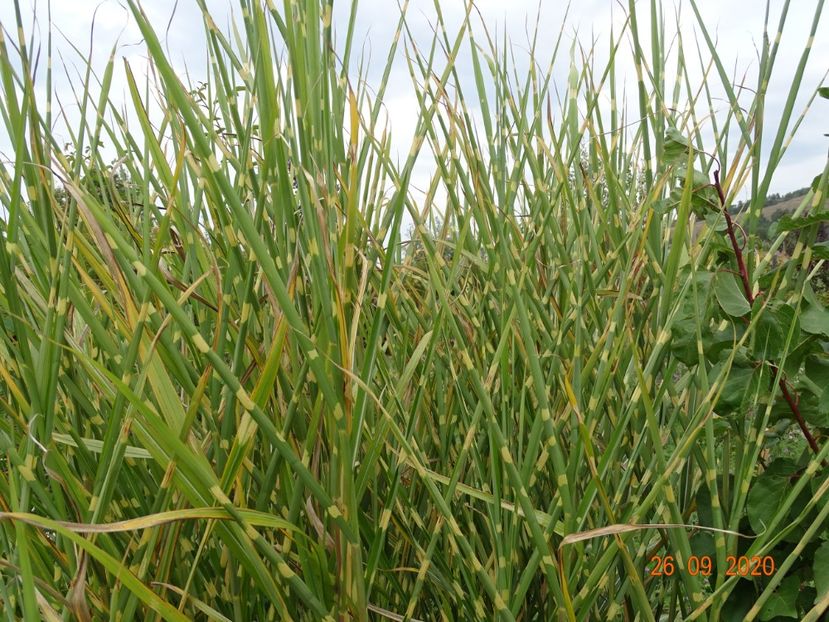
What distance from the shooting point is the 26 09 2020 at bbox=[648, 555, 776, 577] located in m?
0.83

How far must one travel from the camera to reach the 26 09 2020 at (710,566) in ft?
2.73

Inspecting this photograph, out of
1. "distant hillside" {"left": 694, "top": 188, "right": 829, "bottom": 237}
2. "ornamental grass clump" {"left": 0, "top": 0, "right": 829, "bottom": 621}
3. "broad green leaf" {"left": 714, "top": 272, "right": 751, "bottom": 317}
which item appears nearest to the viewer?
"ornamental grass clump" {"left": 0, "top": 0, "right": 829, "bottom": 621}

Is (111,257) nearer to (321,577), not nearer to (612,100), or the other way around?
(321,577)

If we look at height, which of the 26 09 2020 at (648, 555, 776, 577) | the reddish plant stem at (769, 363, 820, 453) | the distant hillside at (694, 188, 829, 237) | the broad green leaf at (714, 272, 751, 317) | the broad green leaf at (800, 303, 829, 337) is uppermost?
the distant hillside at (694, 188, 829, 237)

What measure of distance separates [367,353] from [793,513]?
670 mm

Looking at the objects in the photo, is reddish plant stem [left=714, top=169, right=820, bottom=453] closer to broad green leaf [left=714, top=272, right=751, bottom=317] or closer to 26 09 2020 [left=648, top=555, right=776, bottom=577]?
broad green leaf [left=714, top=272, right=751, bottom=317]

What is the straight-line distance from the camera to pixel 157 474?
101cm

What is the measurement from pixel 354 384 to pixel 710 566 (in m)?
0.58

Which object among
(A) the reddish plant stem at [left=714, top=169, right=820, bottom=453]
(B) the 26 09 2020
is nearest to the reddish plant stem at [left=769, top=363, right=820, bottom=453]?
(A) the reddish plant stem at [left=714, top=169, right=820, bottom=453]

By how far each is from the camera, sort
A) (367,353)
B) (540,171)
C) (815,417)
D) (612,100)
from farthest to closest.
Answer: (612,100) < (540,171) < (815,417) < (367,353)

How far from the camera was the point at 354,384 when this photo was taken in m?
0.83

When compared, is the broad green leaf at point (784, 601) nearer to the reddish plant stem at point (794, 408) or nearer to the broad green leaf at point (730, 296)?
the reddish plant stem at point (794, 408)

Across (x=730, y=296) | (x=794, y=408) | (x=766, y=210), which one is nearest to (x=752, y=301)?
(x=730, y=296)

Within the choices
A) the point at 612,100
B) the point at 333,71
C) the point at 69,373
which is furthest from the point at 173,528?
the point at 612,100
